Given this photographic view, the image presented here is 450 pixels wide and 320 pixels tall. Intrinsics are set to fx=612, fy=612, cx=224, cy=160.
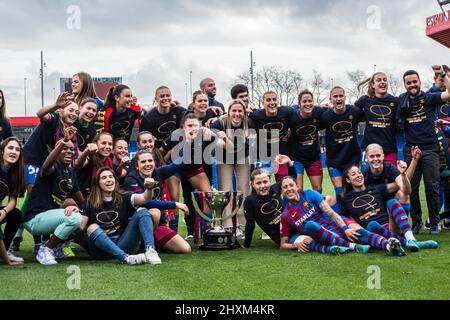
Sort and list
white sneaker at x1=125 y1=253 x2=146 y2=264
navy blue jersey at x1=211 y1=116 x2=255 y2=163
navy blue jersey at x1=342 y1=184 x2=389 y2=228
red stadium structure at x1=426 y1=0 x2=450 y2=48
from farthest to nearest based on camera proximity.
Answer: red stadium structure at x1=426 y1=0 x2=450 y2=48
navy blue jersey at x1=211 y1=116 x2=255 y2=163
navy blue jersey at x1=342 y1=184 x2=389 y2=228
white sneaker at x1=125 y1=253 x2=146 y2=264

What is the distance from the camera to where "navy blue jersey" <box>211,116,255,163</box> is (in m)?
7.16

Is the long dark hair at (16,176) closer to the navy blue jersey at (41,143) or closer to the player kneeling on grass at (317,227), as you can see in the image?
the navy blue jersey at (41,143)

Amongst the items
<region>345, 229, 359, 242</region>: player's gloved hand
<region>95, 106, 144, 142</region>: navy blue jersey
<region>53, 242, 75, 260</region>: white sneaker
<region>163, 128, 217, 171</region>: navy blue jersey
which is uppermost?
<region>95, 106, 144, 142</region>: navy blue jersey

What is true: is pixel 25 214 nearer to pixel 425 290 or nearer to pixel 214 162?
pixel 214 162

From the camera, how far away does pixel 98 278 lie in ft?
15.9

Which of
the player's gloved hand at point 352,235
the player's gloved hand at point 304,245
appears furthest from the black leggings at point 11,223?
the player's gloved hand at point 352,235

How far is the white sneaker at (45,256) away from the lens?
18.7 feet

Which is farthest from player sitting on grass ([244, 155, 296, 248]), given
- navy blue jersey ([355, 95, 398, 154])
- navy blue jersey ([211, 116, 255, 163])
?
navy blue jersey ([355, 95, 398, 154])

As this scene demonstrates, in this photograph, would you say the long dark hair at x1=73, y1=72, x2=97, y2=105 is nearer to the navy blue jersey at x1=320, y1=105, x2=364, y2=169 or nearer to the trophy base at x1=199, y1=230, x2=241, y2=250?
the trophy base at x1=199, y1=230, x2=241, y2=250

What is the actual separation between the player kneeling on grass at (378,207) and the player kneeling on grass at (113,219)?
2.13m

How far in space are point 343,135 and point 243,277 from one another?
132 inches

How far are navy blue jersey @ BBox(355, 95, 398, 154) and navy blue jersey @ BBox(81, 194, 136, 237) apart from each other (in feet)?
10.7

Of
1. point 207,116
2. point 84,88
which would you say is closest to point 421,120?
point 207,116

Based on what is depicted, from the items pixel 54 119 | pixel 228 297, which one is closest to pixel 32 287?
pixel 228 297
